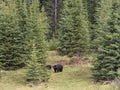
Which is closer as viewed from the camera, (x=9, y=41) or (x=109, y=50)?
(x=109, y=50)

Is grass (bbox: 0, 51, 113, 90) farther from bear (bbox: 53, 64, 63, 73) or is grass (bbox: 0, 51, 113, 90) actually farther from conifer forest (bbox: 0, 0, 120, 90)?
bear (bbox: 53, 64, 63, 73)

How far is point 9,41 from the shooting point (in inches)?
1248

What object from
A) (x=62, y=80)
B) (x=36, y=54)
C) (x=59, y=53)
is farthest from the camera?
(x=59, y=53)

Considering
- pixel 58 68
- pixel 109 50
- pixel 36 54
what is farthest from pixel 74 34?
pixel 109 50

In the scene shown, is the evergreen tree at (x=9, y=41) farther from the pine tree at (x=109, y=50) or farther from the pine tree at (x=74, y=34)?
the pine tree at (x=109, y=50)

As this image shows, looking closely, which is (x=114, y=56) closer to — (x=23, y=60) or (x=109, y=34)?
(x=109, y=34)

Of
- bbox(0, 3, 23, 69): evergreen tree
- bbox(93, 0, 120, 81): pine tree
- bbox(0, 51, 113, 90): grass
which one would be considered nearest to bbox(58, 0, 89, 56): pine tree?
bbox(0, 51, 113, 90): grass

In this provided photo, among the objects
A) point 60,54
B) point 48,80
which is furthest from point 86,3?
point 48,80

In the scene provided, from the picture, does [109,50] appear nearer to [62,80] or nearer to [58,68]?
[62,80]

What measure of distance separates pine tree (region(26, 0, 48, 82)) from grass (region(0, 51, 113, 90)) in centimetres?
82

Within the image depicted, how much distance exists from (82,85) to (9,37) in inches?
416

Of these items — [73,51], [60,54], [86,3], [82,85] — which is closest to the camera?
[82,85]

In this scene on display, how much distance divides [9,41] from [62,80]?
788 cm

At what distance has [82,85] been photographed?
24188 mm
